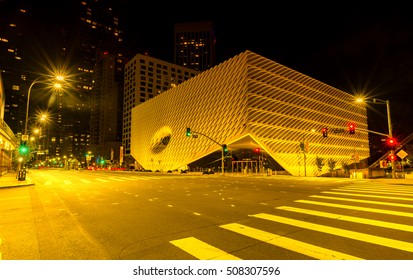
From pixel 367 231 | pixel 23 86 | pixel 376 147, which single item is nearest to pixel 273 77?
pixel 367 231

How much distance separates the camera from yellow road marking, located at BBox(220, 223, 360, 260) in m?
4.42

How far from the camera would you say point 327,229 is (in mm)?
6191

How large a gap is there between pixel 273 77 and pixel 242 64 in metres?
8.88

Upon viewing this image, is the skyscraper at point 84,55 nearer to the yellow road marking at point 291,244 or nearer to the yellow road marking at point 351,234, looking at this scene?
the yellow road marking at point 351,234

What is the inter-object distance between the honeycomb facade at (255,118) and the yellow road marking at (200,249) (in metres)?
31.6

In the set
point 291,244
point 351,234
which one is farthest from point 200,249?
point 351,234

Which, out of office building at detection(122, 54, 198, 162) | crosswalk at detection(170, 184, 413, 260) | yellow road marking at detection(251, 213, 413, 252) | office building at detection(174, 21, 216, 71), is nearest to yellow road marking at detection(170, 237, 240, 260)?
crosswalk at detection(170, 184, 413, 260)

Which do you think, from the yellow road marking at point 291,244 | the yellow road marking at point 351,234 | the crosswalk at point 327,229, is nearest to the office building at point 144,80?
the crosswalk at point 327,229

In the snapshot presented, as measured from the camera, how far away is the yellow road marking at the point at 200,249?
173 inches

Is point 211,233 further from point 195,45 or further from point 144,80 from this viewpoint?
point 195,45

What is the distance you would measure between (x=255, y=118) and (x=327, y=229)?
4355 centimetres
